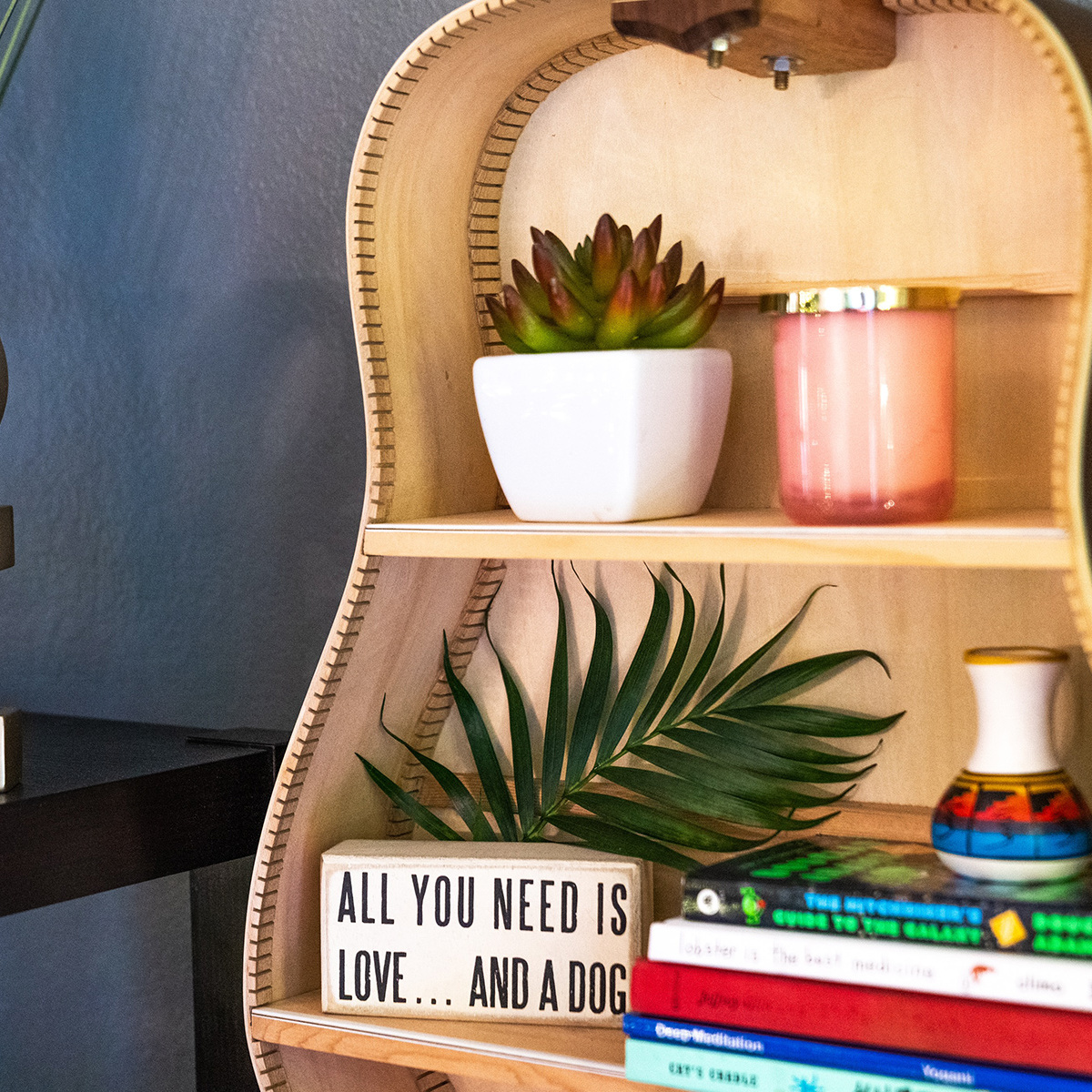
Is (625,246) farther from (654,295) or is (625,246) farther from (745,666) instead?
(745,666)

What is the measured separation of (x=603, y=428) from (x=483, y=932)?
1.37 feet

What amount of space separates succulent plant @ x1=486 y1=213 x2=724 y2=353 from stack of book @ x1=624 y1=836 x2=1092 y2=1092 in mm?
391

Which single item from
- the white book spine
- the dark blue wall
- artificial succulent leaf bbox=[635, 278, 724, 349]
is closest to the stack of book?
the white book spine

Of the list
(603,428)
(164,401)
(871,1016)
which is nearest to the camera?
(871,1016)

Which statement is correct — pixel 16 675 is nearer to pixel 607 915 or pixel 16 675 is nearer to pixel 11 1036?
pixel 11 1036

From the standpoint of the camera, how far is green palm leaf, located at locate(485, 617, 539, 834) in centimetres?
123

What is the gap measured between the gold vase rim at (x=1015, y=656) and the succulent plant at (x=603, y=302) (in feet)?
1.01

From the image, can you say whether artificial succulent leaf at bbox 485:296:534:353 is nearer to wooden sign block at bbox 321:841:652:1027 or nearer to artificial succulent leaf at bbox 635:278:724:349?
artificial succulent leaf at bbox 635:278:724:349

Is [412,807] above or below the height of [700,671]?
below

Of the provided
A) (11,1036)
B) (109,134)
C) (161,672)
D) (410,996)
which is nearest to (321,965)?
(410,996)

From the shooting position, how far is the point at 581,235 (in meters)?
1.21

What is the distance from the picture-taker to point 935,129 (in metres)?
1.07

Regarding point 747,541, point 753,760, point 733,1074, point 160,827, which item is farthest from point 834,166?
point 160,827

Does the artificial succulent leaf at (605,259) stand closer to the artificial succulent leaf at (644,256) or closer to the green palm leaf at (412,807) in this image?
the artificial succulent leaf at (644,256)
